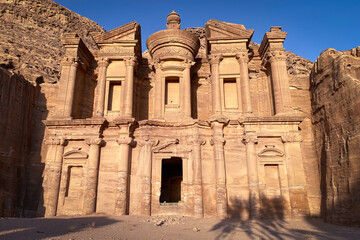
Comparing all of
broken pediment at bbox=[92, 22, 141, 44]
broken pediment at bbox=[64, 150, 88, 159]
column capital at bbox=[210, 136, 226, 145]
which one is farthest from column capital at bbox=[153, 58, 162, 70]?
broken pediment at bbox=[64, 150, 88, 159]

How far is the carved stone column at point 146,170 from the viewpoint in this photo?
13352 millimetres

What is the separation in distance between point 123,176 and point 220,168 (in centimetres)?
508

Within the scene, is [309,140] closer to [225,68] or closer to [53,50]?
[225,68]

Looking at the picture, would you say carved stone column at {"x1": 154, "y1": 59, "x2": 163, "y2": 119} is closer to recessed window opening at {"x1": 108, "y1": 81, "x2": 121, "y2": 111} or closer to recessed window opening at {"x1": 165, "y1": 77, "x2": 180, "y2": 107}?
recessed window opening at {"x1": 165, "y1": 77, "x2": 180, "y2": 107}

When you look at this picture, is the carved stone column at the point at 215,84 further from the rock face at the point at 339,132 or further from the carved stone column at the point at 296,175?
the rock face at the point at 339,132

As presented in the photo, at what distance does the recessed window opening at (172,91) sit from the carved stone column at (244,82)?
4.13m

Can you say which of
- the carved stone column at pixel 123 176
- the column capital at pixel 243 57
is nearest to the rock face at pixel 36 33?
the carved stone column at pixel 123 176

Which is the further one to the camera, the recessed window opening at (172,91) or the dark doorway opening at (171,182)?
the dark doorway opening at (171,182)

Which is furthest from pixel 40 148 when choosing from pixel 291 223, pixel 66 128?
pixel 291 223

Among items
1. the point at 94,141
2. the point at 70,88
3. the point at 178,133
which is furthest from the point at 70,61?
the point at 178,133

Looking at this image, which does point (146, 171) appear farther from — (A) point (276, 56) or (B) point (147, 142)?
(A) point (276, 56)

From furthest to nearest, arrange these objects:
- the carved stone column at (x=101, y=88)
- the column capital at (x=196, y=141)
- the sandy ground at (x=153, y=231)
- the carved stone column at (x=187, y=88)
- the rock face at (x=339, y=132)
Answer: the carved stone column at (x=101, y=88) → the carved stone column at (x=187, y=88) → the column capital at (x=196, y=141) → the rock face at (x=339, y=132) → the sandy ground at (x=153, y=231)

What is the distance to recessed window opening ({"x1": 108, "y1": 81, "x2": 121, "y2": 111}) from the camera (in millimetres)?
17203

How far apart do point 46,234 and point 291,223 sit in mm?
10303
